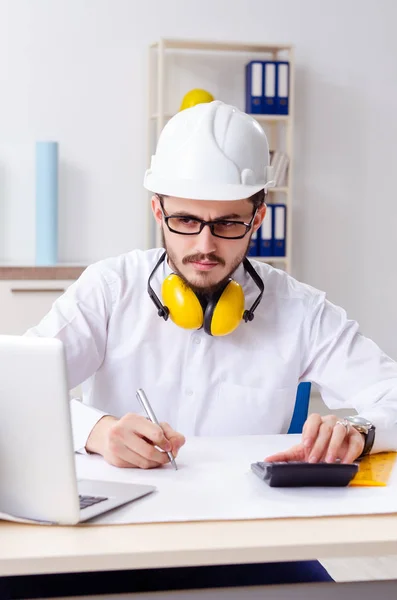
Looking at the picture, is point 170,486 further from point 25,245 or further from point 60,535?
point 25,245

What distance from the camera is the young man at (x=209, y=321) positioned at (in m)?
1.91

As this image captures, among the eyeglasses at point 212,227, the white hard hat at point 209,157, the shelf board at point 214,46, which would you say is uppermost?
the shelf board at point 214,46

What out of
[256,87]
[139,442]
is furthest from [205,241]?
[256,87]

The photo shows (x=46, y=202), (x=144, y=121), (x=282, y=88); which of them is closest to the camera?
(x=46, y=202)

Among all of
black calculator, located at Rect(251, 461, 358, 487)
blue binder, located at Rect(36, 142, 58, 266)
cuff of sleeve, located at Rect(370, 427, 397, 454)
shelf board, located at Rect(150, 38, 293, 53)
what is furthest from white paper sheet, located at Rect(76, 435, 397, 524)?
shelf board, located at Rect(150, 38, 293, 53)

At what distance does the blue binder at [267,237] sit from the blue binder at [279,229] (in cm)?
2

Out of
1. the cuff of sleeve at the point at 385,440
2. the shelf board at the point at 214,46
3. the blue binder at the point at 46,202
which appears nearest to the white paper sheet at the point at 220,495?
the cuff of sleeve at the point at 385,440

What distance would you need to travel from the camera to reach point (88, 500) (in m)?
1.25

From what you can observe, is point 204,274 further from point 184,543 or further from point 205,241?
point 184,543

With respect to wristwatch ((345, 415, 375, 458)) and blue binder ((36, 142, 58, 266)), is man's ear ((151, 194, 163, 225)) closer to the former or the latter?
wristwatch ((345, 415, 375, 458))

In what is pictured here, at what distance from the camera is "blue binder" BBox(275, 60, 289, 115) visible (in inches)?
183

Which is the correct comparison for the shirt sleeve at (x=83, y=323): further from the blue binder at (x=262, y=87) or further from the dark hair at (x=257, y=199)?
the blue binder at (x=262, y=87)

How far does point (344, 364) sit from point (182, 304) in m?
0.44

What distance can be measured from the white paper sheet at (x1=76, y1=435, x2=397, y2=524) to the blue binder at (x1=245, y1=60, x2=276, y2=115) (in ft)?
11.0
